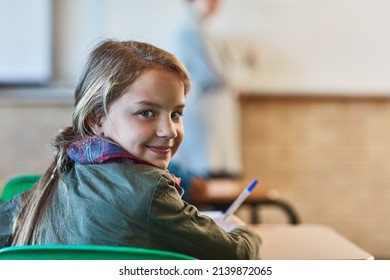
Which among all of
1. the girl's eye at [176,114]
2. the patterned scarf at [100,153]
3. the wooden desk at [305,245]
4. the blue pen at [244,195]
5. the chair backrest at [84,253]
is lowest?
the wooden desk at [305,245]

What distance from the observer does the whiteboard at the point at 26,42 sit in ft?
9.23

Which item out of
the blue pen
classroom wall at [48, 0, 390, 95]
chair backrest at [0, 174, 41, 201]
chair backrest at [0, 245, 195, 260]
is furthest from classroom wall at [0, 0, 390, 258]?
chair backrest at [0, 245, 195, 260]

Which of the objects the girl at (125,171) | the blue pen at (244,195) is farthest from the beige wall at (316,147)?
the girl at (125,171)

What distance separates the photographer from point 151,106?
98 cm

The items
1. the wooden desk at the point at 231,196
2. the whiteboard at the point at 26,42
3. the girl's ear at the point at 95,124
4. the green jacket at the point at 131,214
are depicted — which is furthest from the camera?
the whiteboard at the point at 26,42

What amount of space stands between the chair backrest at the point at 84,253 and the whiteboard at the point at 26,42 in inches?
81.5

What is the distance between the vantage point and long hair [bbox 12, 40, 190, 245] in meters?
0.99

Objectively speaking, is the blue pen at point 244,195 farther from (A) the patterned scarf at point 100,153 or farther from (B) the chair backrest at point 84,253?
(B) the chair backrest at point 84,253

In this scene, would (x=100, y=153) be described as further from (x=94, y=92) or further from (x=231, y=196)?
(x=231, y=196)

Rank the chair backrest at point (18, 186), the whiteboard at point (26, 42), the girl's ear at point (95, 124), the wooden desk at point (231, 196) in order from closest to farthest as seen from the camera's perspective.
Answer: the girl's ear at point (95, 124) → the chair backrest at point (18, 186) → the wooden desk at point (231, 196) → the whiteboard at point (26, 42)

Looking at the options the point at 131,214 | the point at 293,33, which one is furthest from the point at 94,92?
the point at 293,33

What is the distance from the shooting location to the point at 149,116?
38.7 inches
